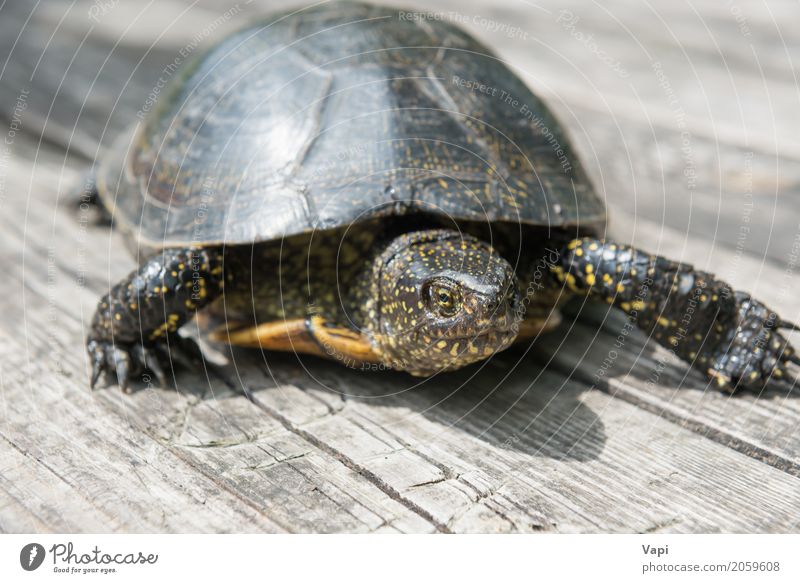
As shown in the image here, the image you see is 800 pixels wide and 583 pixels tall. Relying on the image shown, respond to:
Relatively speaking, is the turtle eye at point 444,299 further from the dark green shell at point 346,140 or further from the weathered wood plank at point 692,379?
the weathered wood plank at point 692,379

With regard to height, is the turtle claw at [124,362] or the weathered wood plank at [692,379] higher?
the weathered wood plank at [692,379]

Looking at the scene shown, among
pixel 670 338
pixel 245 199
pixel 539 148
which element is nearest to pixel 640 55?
pixel 539 148

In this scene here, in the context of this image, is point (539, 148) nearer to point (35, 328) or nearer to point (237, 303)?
point (237, 303)

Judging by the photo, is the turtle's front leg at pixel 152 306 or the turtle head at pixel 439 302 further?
the turtle's front leg at pixel 152 306

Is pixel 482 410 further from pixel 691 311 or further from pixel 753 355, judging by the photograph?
pixel 753 355

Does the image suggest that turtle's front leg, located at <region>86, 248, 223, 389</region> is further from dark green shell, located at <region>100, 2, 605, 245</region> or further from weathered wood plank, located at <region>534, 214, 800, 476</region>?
weathered wood plank, located at <region>534, 214, 800, 476</region>

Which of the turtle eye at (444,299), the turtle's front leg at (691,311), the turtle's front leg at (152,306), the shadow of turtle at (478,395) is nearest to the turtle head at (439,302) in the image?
the turtle eye at (444,299)
